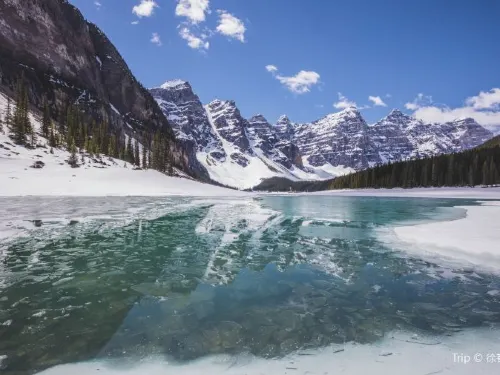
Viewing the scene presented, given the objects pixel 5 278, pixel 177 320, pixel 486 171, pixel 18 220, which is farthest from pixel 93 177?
pixel 486 171

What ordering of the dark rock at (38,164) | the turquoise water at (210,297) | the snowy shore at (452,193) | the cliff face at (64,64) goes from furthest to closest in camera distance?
the cliff face at (64,64) < the snowy shore at (452,193) < the dark rock at (38,164) < the turquoise water at (210,297)

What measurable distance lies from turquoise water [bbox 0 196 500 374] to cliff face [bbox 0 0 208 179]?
126 metres

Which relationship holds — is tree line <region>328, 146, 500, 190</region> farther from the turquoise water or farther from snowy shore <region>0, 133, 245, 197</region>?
the turquoise water

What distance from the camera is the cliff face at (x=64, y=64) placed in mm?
121812

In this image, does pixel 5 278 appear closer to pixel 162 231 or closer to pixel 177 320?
pixel 177 320

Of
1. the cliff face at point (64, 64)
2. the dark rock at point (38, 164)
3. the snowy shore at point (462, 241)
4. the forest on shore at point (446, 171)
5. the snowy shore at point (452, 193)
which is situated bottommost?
the snowy shore at point (462, 241)

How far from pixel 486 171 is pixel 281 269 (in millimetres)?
117690

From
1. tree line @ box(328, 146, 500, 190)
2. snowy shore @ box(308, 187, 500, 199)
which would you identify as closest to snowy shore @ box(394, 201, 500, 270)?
snowy shore @ box(308, 187, 500, 199)

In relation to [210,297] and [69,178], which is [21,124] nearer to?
[69,178]

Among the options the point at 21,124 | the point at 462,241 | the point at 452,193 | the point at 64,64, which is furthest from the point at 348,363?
the point at 64,64

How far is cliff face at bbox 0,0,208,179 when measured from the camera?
121812mm

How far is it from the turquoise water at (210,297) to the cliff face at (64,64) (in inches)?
4943

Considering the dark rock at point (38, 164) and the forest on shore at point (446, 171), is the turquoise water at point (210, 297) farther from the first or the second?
the forest on shore at point (446, 171)

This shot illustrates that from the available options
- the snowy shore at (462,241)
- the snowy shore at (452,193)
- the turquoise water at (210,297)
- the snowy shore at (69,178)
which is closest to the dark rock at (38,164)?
the snowy shore at (69,178)
